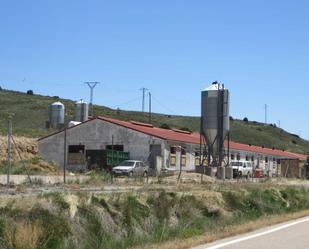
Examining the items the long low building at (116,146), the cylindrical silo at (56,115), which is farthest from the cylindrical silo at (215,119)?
the cylindrical silo at (56,115)

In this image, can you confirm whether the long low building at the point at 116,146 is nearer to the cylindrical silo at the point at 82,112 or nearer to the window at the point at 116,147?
the window at the point at 116,147

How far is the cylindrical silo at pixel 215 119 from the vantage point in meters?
52.5

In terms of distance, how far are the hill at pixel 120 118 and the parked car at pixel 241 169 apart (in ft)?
110

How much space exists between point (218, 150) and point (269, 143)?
9468cm

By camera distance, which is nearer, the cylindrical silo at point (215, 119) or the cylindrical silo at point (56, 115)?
the cylindrical silo at point (215, 119)

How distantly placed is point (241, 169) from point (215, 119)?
815 cm

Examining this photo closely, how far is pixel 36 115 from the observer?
11650cm

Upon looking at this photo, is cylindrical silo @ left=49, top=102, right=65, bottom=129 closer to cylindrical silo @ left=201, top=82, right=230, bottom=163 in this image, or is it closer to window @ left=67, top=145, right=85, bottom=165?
window @ left=67, top=145, right=85, bottom=165

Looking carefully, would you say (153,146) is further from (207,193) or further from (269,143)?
(269,143)

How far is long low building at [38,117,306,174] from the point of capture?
171 feet

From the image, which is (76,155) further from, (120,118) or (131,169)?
(120,118)

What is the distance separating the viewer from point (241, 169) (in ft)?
191

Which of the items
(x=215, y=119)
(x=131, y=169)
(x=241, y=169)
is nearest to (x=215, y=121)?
(x=215, y=119)

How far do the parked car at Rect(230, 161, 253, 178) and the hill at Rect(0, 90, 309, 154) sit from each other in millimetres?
33671
